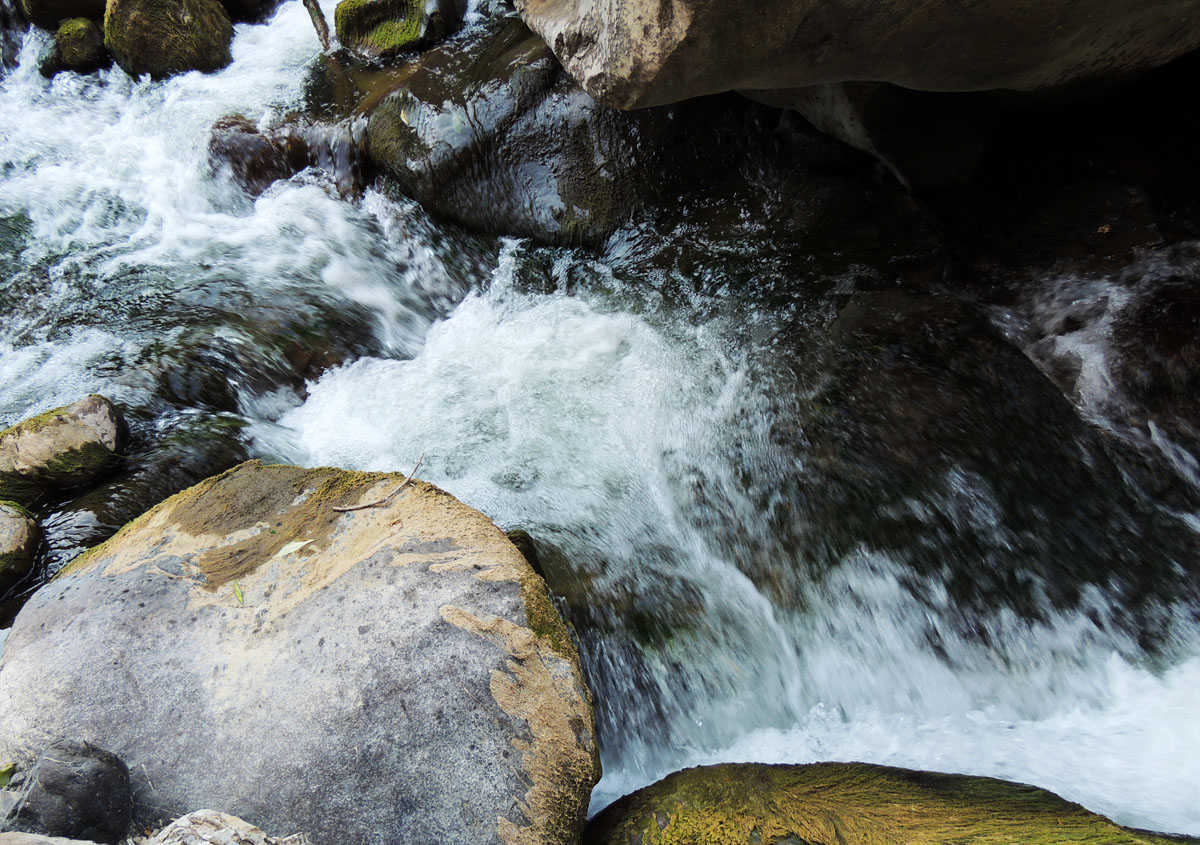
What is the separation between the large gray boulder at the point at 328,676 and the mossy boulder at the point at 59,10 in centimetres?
741

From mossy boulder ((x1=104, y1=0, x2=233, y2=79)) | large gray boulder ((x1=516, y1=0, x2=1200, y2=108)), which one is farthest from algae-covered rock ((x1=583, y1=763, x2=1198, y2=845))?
mossy boulder ((x1=104, y1=0, x2=233, y2=79))

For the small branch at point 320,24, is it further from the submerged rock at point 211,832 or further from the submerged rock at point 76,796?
the submerged rock at point 211,832

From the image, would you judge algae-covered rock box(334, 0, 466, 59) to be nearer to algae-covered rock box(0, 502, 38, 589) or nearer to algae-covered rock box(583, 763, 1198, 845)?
algae-covered rock box(0, 502, 38, 589)

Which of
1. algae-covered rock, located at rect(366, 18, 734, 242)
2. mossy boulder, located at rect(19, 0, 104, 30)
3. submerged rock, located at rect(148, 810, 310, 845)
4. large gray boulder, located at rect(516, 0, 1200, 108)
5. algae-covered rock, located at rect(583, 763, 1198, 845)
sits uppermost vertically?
mossy boulder, located at rect(19, 0, 104, 30)

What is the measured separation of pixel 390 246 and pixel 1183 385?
14.6ft

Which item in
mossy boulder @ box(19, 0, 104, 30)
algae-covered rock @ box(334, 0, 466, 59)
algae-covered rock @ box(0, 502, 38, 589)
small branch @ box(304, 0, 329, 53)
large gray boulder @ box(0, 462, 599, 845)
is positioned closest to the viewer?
large gray boulder @ box(0, 462, 599, 845)

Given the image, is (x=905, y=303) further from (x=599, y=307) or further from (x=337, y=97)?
(x=337, y=97)

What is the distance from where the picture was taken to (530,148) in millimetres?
4551

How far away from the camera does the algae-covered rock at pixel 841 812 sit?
171cm

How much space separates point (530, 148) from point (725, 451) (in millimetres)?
2581

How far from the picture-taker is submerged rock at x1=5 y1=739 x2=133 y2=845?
1490 millimetres

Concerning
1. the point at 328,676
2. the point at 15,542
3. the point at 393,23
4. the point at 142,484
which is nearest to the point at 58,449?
the point at 142,484

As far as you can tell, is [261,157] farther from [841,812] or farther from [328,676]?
[841,812]

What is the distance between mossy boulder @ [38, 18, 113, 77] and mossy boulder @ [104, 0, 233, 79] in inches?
7.2
